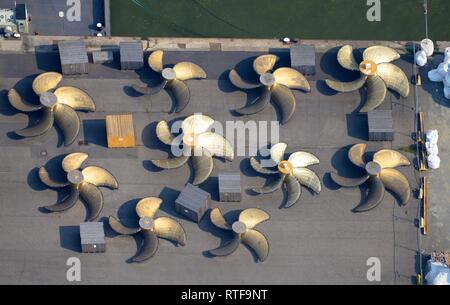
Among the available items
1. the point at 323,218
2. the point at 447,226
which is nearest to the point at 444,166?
the point at 447,226

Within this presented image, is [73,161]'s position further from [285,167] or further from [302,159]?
[302,159]

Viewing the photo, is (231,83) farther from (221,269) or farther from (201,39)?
(221,269)

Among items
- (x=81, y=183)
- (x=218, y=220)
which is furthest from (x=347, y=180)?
(x=81, y=183)

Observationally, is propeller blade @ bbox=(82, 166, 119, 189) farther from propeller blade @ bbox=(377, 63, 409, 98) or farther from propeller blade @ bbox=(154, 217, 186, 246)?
propeller blade @ bbox=(377, 63, 409, 98)

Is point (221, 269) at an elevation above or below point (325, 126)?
below

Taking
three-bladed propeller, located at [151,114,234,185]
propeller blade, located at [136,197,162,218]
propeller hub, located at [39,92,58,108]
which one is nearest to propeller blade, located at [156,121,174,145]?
three-bladed propeller, located at [151,114,234,185]

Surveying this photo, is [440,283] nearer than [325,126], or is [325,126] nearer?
[440,283]

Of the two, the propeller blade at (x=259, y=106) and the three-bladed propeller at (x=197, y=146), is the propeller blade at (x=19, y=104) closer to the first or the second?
the three-bladed propeller at (x=197, y=146)

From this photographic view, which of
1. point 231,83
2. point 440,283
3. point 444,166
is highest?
point 231,83
